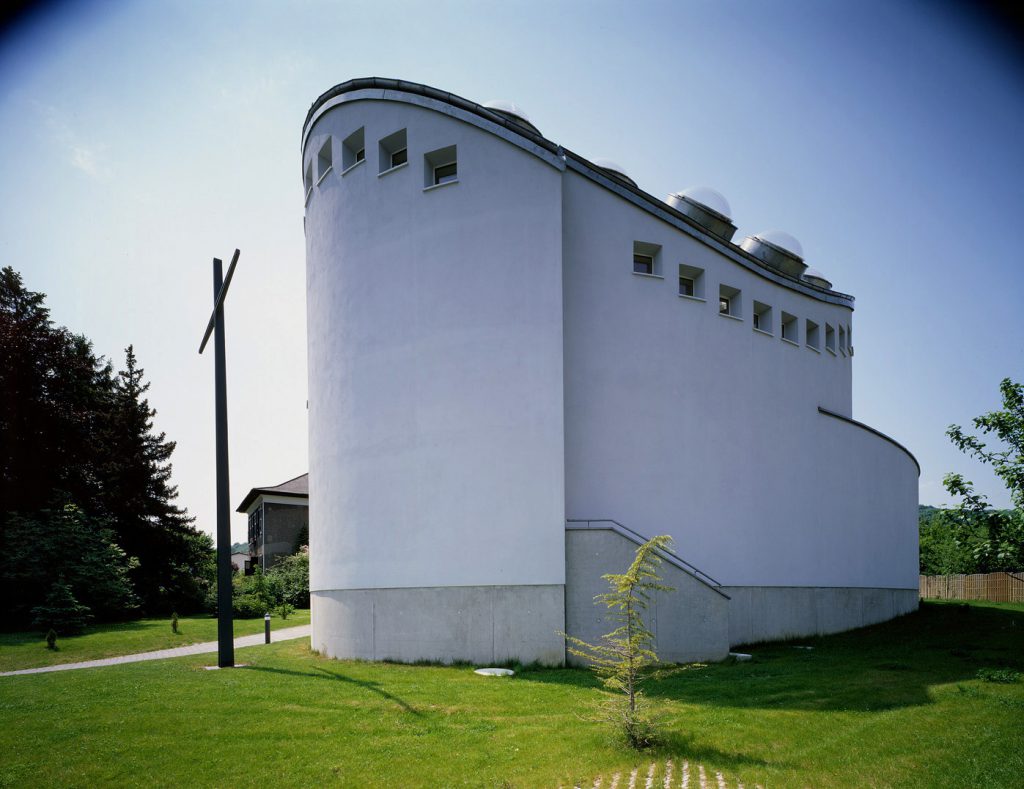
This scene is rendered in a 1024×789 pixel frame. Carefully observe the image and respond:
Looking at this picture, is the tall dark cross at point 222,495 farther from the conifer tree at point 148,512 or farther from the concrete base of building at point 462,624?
the conifer tree at point 148,512

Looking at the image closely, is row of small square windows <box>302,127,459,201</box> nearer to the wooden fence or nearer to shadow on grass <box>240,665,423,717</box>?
shadow on grass <box>240,665,423,717</box>

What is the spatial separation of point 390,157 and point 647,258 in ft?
25.8

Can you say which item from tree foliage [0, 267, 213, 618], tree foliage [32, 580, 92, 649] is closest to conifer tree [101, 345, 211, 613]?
tree foliage [0, 267, 213, 618]

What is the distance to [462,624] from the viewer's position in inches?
644

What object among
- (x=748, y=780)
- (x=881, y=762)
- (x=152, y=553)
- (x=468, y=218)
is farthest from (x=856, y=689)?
(x=152, y=553)

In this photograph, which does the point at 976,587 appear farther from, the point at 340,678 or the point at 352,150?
the point at 352,150

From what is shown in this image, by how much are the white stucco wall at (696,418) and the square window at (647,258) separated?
0.60 feet

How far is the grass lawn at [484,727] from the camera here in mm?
8312

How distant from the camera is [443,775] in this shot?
27.3 feet

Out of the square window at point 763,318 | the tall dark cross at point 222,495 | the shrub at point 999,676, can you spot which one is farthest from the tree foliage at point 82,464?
the shrub at point 999,676

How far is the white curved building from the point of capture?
16594 mm

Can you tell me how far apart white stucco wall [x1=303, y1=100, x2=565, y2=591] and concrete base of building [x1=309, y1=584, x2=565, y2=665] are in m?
0.33

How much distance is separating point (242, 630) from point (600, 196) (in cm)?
2224

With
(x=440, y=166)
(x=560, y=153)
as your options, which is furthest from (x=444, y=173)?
(x=560, y=153)
